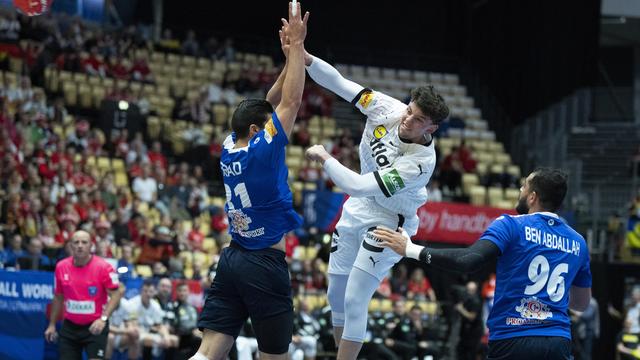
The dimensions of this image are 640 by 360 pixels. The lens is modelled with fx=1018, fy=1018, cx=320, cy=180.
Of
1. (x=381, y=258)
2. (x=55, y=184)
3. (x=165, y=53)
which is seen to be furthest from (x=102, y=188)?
(x=381, y=258)

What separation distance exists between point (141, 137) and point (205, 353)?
16.4 metres

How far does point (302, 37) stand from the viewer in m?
7.70

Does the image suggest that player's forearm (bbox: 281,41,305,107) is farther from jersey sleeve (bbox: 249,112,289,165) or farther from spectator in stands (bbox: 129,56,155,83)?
spectator in stands (bbox: 129,56,155,83)

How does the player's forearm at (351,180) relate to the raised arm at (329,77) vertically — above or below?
below

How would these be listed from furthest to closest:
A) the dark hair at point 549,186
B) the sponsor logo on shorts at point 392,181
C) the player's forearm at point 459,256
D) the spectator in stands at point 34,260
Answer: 1. the spectator in stands at point 34,260
2. the sponsor logo on shorts at point 392,181
3. the dark hair at point 549,186
4. the player's forearm at point 459,256

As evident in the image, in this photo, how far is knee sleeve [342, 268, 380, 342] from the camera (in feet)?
28.3

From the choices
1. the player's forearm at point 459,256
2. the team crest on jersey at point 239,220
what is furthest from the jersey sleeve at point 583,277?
the team crest on jersey at point 239,220

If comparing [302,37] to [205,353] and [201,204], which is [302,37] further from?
[201,204]

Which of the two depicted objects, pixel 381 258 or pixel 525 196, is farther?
pixel 381 258

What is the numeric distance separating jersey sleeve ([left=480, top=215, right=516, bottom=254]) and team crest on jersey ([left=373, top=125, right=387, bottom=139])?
2051mm

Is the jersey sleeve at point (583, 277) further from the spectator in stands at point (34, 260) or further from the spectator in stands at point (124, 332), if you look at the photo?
the spectator in stands at point (34, 260)

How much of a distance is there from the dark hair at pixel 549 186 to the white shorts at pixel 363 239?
1.88 metres

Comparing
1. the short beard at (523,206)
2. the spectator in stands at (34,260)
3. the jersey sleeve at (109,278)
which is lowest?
the spectator in stands at (34,260)

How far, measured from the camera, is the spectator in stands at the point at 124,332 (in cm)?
1535
